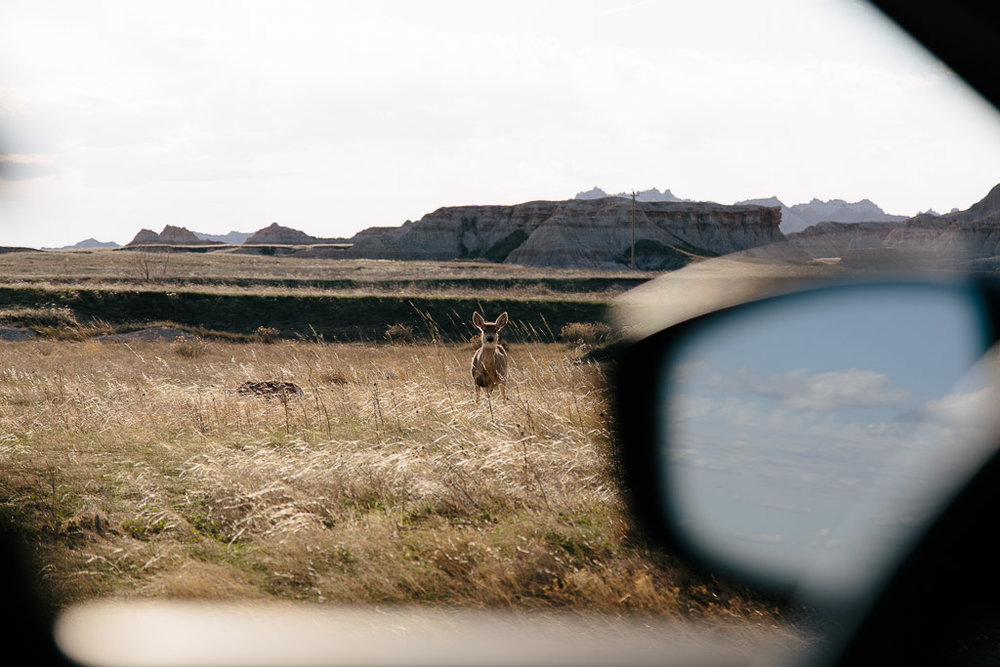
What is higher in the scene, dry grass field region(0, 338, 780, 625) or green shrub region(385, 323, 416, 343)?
dry grass field region(0, 338, 780, 625)

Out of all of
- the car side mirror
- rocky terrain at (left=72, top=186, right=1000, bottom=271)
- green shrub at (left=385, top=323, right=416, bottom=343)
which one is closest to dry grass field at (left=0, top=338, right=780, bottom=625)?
the car side mirror

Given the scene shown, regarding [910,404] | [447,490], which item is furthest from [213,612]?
[910,404]

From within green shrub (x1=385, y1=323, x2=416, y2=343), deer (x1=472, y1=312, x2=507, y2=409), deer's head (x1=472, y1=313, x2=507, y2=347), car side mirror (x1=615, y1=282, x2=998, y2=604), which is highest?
car side mirror (x1=615, y1=282, x2=998, y2=604)

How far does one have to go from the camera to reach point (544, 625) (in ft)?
11.0

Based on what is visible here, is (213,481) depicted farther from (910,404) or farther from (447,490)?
(910,404)

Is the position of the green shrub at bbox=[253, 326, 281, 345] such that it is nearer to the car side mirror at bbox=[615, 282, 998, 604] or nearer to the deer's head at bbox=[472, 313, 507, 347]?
the deer's head at bbox=[472, 313, 507, 347]

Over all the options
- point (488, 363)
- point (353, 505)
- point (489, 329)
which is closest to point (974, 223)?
point (489, 329)

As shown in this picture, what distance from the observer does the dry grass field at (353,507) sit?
3.68 m

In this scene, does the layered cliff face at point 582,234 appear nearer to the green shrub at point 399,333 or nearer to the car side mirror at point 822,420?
the green shrub at point 399,333

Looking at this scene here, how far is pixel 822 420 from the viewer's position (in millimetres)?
2762

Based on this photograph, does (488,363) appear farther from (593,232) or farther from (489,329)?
(593,232)

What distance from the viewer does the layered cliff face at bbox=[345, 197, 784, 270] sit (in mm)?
124188

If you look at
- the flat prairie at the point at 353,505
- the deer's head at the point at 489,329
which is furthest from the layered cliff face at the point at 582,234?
the flat prairie at the point at 353,505

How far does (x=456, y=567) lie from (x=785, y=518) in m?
1.72
